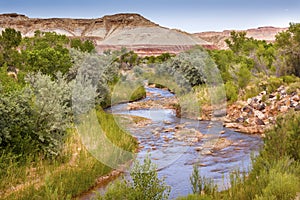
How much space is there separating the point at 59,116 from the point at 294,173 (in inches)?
266

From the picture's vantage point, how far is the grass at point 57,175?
28.1 feet

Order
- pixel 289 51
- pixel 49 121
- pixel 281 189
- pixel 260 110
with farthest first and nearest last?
1. pixel 289 51
2. pixel 260 110
3. pixel 49 121
4. pixel 281 189

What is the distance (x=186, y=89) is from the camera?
2706 cm

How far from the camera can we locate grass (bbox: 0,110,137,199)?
856 centimetres

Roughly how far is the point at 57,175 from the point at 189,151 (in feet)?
19.5

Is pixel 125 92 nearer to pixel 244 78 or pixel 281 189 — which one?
pixel 244 78

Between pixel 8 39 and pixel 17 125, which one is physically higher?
pixel 8 39

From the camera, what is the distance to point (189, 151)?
14.1m

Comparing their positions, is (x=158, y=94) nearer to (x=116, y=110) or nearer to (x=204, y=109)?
(x=116, y=110)

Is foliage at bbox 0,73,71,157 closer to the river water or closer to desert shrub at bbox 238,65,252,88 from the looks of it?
the river water

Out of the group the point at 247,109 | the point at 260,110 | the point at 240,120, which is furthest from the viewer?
the point at 247,109

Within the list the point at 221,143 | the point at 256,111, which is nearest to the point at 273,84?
the point at 256,111

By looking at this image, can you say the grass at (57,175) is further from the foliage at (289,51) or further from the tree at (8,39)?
the tree at (8,39)

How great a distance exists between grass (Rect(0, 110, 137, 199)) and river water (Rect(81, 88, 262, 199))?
72.9 inches
